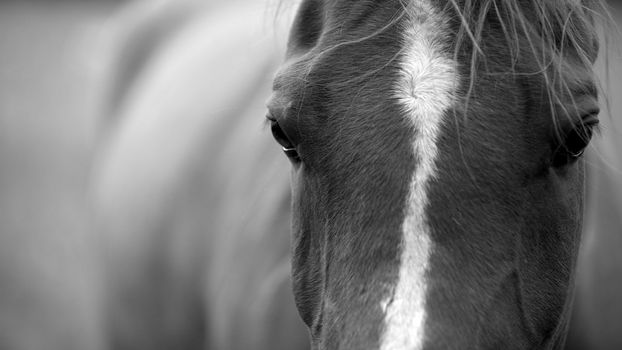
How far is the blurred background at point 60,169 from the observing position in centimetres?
251

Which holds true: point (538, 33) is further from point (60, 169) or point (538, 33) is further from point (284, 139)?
point (60, 169)

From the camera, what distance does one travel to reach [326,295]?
166cm

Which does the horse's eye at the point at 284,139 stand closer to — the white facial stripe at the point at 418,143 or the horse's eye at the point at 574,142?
the white facial stripe at the point at 418,143

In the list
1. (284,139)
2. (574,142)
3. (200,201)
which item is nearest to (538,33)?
(574,142)

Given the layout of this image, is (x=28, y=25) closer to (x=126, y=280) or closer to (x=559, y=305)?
(x=126, y=280)

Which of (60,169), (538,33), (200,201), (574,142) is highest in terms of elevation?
(538,33)

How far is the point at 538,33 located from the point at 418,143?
15.4 inches

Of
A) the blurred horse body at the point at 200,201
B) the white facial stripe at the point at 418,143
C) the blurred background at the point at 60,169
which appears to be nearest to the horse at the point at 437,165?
the white facial stripe at the point at 418,143

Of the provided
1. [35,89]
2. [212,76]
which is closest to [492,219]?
[212,76]

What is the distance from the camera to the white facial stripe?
141cm

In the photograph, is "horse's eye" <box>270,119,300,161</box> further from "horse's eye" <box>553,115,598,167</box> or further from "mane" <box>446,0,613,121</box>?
"horse's eye" <box>553,115,598,167</box>

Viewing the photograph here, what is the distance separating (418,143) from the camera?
5.02 feet

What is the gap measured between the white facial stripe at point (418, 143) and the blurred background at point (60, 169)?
1.76 feet

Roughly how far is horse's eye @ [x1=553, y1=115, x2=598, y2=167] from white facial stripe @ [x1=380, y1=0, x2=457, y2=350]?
9.7 inches
